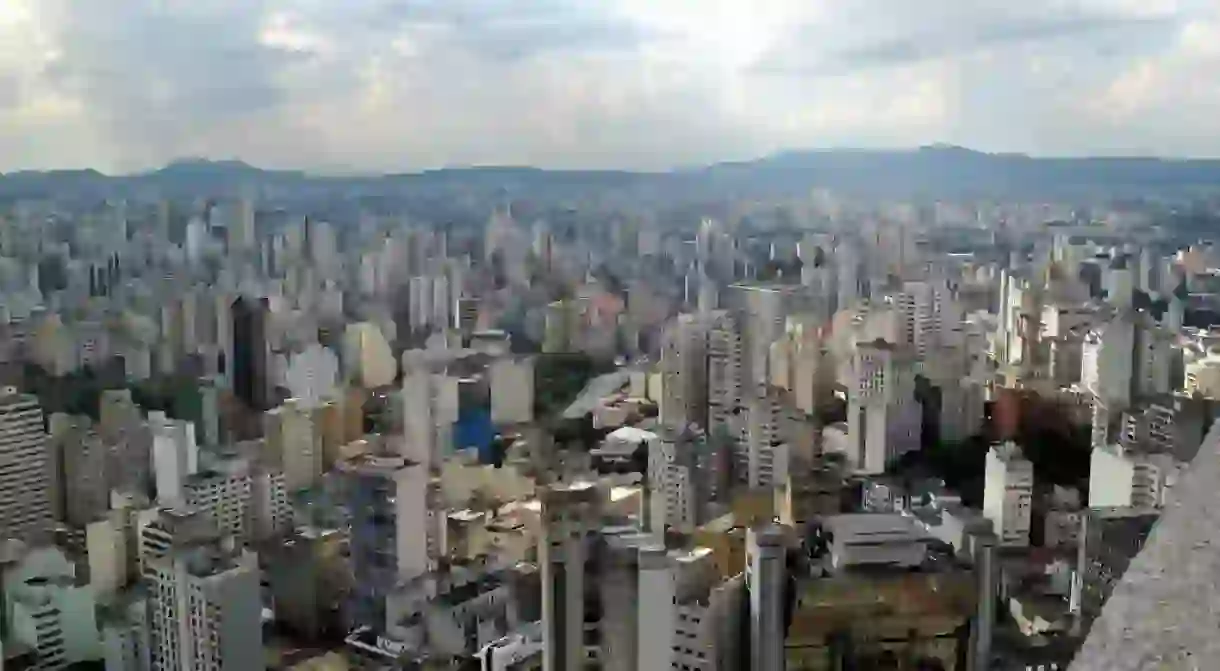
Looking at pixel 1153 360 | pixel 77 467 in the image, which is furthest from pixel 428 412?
pixel 1153 360

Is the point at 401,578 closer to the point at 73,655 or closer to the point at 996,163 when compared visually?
the point at 73,655

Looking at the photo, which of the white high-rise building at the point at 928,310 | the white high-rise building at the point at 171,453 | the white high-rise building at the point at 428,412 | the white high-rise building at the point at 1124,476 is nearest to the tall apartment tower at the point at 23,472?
the white high-rise building at the point at 171,453

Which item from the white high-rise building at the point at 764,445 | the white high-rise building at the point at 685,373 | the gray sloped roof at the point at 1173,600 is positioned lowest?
the white high-rise building at the point at 764,445

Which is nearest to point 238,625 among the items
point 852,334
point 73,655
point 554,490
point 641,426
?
point 73,655

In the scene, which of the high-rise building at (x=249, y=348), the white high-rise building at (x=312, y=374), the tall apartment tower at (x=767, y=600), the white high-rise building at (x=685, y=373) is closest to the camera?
the tall apartment tower at (x=767, y=600)

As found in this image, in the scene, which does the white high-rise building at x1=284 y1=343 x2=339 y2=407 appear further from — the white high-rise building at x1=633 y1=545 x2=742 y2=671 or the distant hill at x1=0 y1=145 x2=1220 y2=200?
the white high-rise building at x1=633 y1=545 x2=742 y2=671

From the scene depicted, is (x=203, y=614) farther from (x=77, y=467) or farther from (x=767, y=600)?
(x=767, y=600)

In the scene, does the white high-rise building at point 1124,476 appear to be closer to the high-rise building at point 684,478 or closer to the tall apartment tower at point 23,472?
the high-rise building at point 684,478
